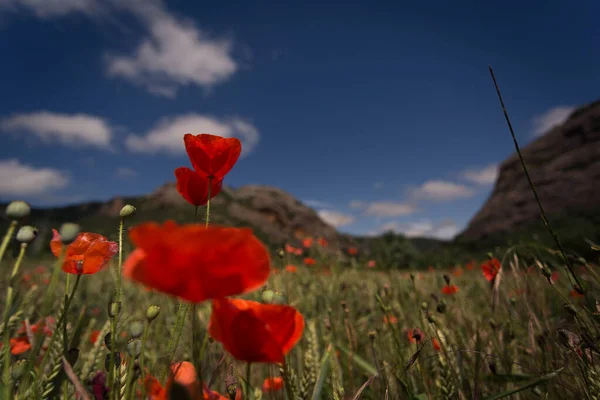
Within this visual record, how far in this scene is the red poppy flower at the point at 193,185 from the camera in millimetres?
709

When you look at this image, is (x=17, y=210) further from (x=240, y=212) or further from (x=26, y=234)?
(x=240, y=212)

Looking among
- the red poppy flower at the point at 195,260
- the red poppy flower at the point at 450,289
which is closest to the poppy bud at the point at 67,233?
the red poppy flower at the point at 195,260

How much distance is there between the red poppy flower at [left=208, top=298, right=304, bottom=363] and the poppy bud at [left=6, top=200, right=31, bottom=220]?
297 millimetres

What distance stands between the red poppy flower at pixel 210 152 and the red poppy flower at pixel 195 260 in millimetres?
296

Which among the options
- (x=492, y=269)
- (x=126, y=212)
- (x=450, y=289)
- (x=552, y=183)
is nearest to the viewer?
(x=126, y=212)

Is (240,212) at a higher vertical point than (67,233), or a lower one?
higher

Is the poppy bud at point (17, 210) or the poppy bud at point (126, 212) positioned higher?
the poppy bud at point (126, 212)

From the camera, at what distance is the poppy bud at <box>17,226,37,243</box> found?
0.52 meters

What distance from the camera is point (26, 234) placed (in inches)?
20.8

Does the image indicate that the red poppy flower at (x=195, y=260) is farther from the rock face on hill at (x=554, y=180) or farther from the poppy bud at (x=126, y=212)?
the rock face on hill at (x=554, y=180)

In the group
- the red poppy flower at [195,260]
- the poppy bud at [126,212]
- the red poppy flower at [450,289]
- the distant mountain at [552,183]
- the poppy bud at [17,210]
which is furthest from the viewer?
the distant mountain at [552,183]

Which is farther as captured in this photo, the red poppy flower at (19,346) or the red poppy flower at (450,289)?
the red poppy flower at (450,289)

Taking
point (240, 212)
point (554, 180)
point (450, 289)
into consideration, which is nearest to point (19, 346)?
point (450, 289)

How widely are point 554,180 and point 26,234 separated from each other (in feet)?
66.3
